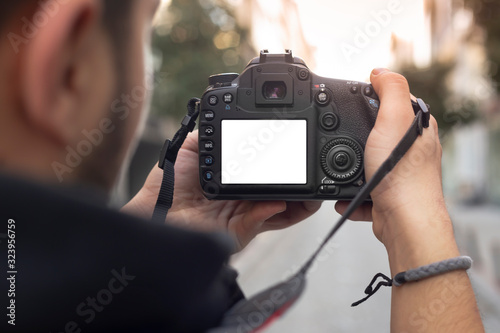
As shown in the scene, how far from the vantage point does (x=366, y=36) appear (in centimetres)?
176

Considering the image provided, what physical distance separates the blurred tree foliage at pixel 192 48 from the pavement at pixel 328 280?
5.56 ft

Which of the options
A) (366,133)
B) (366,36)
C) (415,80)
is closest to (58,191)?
(366,133)

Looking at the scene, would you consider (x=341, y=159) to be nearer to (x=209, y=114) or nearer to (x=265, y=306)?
(x=209, y=114)

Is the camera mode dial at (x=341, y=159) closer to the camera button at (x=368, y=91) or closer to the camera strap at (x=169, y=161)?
the camera button at (x=368, y=91)

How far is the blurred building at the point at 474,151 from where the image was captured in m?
3.01

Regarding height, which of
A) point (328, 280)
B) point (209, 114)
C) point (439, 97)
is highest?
point (439, 97)

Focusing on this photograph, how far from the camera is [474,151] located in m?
22.9

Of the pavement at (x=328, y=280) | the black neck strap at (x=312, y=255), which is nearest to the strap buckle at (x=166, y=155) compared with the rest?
the black neck strap at (x=312, y=255)

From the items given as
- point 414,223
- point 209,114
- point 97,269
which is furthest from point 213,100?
point 97,269

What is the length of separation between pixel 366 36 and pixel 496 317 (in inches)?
215

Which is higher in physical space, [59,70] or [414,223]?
[59,70]

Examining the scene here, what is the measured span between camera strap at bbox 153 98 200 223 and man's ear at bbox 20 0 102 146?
2.48 feet

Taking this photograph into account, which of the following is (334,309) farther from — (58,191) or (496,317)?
(58,191)

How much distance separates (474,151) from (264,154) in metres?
23.6
